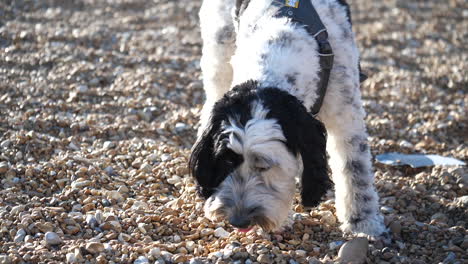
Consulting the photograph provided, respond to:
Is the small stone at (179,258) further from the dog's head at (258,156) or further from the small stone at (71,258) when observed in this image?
the small stone at (71,258)

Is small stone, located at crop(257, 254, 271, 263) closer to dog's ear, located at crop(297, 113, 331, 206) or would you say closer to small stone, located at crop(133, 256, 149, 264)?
dog's ear, located at crop(297, 113, 331, 206)

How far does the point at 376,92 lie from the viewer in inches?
297

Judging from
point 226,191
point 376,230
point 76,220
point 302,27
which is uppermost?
point 302,27

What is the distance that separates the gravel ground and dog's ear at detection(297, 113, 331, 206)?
0.47 m

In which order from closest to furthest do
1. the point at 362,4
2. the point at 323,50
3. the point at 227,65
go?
the point at 323,50, the point at 227,65, the point at 362,4

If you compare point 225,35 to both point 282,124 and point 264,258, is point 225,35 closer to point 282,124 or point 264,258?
point 282,124

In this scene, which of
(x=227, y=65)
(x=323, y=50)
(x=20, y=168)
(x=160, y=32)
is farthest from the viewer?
(x=160, y=32)

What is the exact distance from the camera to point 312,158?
12.4ft

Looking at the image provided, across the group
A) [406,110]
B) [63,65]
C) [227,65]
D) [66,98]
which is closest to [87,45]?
[63,65]

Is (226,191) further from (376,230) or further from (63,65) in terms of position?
(63,65)

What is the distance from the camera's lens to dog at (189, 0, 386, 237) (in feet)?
12.1

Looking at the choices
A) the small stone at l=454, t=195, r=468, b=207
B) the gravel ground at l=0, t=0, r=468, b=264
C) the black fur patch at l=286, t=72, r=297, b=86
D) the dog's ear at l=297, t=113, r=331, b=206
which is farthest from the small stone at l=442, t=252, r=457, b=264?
the black fur patch at l=286, t=72, r=297, b=86

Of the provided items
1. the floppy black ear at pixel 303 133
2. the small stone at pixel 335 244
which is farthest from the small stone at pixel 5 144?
the small stone at pixel 335 244

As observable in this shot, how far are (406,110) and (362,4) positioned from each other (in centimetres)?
450
